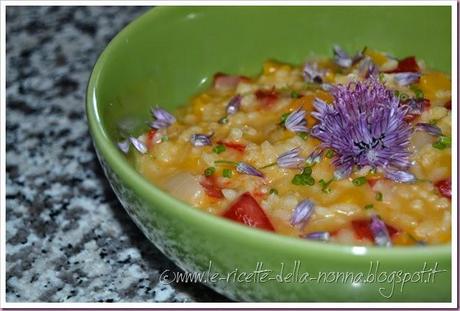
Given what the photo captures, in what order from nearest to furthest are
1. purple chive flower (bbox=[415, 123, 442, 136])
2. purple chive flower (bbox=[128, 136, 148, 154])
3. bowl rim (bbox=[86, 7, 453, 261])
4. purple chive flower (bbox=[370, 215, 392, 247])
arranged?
bowl rim (bbox=[86, 7, 453, 261])
purple chive flower (bbox=[370, 215, 392, 247])
purple chive flower (bbox=[415, 123, 442, 136])
purple chive flower (bbox=[128, 136, 148, 154])

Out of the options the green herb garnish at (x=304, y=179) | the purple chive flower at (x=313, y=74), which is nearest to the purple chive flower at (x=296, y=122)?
the green herb garnish at (x=304, y=179)

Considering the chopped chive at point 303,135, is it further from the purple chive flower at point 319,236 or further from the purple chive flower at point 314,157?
the purple chive flower at point 319,236

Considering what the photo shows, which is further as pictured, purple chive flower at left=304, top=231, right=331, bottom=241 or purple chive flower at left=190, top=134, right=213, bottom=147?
purple chive flower at left=190, top=134, right=213, bottom=147

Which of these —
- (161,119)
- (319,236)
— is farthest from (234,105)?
(319,236)

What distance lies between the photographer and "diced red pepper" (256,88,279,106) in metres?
1.89

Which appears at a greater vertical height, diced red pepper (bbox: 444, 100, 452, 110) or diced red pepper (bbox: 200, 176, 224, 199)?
diced red pepper (bbox: 444, 100, 452, 110)

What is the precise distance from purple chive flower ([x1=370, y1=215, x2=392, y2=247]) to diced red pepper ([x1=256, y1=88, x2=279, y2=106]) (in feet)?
1.46

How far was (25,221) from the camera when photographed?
2.03 m

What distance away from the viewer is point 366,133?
5.34 feet

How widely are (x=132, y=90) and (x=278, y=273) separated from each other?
668 millimetres

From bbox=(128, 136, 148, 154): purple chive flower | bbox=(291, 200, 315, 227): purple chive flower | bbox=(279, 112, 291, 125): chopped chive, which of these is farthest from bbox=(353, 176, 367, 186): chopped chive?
bbox=(128, 136, 148, 154): purple chive flower

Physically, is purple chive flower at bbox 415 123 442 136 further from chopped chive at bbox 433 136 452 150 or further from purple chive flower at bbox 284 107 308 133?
purple chive flower at bbox 284 107 308 133

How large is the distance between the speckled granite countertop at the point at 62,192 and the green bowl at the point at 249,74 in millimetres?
260

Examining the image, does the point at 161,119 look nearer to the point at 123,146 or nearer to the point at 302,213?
the point at 123,146
